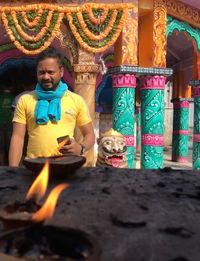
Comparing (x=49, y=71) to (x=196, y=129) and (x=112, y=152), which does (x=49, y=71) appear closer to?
(x=112, y=152)

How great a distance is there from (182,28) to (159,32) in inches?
44.8

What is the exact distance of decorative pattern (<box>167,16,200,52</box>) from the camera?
27.2ft

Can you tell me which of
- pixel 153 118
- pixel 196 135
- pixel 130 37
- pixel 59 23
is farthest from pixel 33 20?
pixel 196 135

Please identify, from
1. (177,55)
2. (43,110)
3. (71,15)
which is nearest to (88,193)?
(43,110)

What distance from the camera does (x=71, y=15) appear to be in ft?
19.9

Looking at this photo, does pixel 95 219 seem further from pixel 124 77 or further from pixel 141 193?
pixel 124 77

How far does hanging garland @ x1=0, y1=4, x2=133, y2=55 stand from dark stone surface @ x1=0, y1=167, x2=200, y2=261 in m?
4.51

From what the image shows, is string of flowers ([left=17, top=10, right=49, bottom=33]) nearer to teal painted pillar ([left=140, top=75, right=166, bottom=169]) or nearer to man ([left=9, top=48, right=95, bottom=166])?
teal painted pillar ([left=140, top=75, right=166, bottom=169])

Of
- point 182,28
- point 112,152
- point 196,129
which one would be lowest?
point 112,152

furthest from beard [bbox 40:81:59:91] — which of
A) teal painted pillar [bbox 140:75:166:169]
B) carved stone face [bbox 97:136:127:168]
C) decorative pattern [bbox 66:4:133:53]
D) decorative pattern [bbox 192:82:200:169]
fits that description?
decorative pattern [bbox 192:82:200:169]

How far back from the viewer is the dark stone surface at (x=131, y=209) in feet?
3.12

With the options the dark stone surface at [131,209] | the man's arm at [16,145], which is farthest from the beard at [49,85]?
the dark stone surface at [131,209]

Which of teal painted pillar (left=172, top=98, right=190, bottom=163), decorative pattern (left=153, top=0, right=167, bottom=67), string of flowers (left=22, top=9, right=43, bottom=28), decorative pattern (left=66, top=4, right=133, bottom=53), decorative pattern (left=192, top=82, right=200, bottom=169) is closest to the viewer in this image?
decorative pattern (left=66, top=4, right=133, bottom=53)

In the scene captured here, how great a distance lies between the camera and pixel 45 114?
2.48 metres
